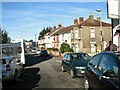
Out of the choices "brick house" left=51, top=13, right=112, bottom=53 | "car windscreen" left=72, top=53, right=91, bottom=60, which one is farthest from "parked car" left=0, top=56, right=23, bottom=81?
"brick house" left=51, top=13, right=112, bottom=53

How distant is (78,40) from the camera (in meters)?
56.8

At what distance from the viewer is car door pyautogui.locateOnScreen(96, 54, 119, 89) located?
246 inches

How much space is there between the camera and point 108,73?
20.8 ft

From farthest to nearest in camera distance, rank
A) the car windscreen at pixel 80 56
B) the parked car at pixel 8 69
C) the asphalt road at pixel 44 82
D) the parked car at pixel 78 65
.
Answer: the car windscreen at pixel 80 56
the parked car at pixel 78 65
the parked car at pixel 8 69
the asphalt road at pixel 44 82

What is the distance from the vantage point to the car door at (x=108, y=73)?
626cm

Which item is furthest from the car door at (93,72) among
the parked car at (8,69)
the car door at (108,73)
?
the parked car at (8,69)

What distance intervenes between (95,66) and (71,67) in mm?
7607

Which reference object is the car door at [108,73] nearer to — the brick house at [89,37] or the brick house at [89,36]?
the brick house at [89,36]

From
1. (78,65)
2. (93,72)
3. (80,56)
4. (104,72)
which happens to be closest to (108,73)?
(104,72)

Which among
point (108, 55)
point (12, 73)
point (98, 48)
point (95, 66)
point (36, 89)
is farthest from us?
point (98, 48)

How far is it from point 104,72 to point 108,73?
37 centimetres

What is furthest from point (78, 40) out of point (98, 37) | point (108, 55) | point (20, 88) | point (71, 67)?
point (108, 55)

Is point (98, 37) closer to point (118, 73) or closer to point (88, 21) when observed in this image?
point (88, 21)

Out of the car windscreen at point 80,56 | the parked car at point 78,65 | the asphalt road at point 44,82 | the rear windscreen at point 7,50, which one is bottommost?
the asphalt road at point 44,82
